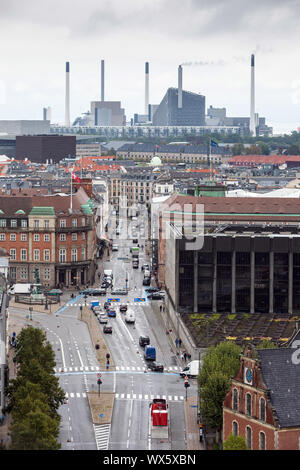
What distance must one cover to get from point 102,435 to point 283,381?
49.2 ft

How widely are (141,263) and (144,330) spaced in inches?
2099

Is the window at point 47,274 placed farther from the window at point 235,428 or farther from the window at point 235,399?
the window at point 235,428

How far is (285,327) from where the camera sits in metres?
110

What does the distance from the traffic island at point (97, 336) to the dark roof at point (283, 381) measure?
102 ft

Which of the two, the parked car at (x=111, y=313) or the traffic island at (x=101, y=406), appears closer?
the traffic island at (x=101, y=406)

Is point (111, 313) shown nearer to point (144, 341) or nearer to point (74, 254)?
point (144, 341)

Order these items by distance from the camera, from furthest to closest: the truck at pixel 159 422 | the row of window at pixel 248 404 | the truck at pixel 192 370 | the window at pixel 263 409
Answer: the truck at pixel 192 370 → the truck at pixel 159 422 → the row of window at pixel 248 404 → the window at pixel 263 409

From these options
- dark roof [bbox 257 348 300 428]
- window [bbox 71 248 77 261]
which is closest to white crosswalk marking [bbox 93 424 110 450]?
dark roof [bbox 257 348 300 428]

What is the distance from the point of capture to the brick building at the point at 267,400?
69500mm

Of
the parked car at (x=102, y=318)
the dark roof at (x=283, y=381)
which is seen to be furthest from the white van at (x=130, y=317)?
the dark roof at (x=283, y=381)

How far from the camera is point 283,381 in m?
71.6

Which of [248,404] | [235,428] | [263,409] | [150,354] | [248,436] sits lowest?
[248,436]

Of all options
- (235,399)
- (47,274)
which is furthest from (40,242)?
(235,399)

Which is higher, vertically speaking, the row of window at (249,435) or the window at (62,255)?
the window at (62,255)
